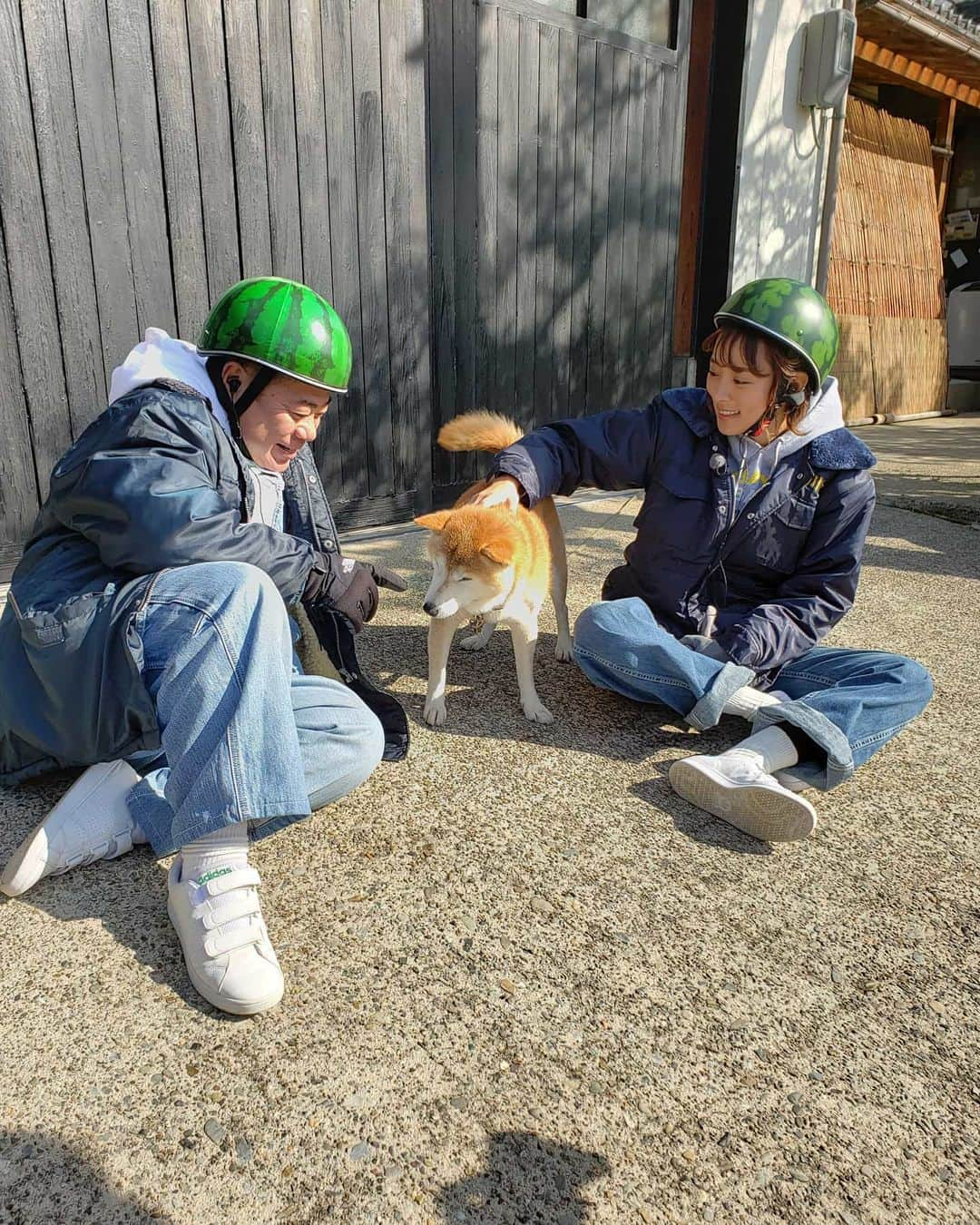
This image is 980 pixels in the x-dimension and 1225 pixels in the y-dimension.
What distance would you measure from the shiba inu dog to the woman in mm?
150

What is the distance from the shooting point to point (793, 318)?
2455mm

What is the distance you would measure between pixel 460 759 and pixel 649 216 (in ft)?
16.7

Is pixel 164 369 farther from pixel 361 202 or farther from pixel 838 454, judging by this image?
pixel 361 202

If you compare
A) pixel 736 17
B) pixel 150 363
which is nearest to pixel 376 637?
pixel 150 363

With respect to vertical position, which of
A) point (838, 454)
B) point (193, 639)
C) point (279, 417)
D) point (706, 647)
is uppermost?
point (279, 417)

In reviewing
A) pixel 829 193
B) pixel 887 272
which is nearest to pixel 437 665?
pixel 829 193

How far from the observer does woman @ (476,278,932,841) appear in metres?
2.32

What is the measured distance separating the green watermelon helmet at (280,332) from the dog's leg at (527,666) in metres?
1.03

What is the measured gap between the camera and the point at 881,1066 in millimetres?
1472

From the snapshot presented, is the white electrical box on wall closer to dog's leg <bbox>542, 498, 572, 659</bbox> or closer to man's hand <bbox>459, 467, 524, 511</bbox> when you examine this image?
dog's leg <bbox>542, 498, 572, 659</bbox>

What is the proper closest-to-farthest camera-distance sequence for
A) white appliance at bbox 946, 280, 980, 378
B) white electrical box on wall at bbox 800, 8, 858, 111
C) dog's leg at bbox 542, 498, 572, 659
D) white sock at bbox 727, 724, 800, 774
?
white sock at bbox 727, 724, 800, 774, dog's leg at bbox 542, 498, 572, 659, white electrical box on wall at bbox 800, 8, 858, 111, white appliance at bbox 946, 280, 980, 378

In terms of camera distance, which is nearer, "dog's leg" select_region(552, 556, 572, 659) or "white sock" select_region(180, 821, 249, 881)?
"white sock" select_region(180, 821, 249, 881)

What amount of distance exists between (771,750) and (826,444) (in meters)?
1.02

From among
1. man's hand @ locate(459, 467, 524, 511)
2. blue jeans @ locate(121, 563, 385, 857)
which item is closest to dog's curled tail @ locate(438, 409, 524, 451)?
man's hand @ locate(459, 467, 524, 511)
